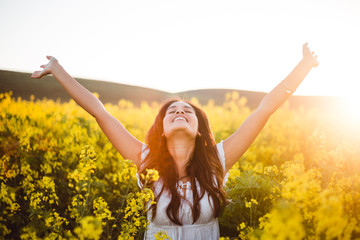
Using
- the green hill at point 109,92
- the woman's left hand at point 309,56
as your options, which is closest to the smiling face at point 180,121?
the woman's left hand at point 309,56

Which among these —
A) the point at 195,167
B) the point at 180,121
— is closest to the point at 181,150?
the point at 195,167

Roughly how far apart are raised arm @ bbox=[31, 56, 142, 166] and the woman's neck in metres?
0.35

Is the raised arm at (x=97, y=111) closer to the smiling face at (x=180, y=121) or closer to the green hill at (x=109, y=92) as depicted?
the smiling face at (x=180, y=121)

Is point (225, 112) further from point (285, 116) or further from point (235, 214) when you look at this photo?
point (235, 214)

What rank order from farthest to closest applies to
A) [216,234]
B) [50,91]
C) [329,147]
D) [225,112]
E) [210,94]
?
[210,94] < [50,91] < [225,112] < [329,147] < [216,234]

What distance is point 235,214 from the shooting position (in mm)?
2285

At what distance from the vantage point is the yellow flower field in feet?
3.48

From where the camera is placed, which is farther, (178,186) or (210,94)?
(210,94)

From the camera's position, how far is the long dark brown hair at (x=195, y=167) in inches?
79.5

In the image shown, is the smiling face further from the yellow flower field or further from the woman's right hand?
the woman's right hand

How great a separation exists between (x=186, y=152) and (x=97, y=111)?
3.00ft

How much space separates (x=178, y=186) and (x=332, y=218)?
1.39 metres

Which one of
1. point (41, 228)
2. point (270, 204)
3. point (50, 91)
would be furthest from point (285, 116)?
point (50, 91)

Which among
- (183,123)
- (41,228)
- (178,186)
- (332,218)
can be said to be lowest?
(41,228)
